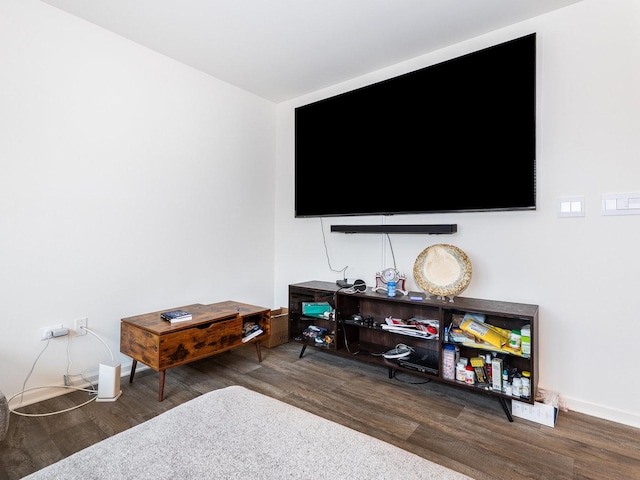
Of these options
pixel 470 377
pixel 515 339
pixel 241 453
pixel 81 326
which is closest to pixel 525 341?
pixel 515 339

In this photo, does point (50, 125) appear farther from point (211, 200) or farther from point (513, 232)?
point (513, 232)

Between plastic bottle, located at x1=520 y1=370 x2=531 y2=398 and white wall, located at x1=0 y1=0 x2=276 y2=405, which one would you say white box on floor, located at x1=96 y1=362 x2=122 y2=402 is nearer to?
white wall, located at x1=0 y1=0 x2=276 y2=405

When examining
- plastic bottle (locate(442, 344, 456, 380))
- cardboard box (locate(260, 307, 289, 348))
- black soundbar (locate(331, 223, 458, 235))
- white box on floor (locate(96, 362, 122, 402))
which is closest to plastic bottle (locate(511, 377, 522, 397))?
plastic bottle (locate(442, 344, 456, 380))

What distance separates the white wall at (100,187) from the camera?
2.01 m

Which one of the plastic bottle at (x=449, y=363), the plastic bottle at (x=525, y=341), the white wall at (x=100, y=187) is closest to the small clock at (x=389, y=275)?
the plastic bottle at (x=449, y=363)

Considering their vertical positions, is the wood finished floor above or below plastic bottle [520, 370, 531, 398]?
below

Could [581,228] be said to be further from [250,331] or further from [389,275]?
[250,331]

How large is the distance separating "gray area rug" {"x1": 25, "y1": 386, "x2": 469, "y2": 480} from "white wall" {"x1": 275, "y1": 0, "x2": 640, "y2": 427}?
1751 mm

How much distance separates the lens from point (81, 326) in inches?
89.2

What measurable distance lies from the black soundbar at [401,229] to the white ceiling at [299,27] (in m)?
1.36

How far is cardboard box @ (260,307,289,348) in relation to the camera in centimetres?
309

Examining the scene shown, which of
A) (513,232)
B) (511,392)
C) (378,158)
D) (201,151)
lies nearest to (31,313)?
(201,151)

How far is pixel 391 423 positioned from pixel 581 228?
1619 mm

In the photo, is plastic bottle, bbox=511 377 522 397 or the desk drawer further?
the desk drawer
